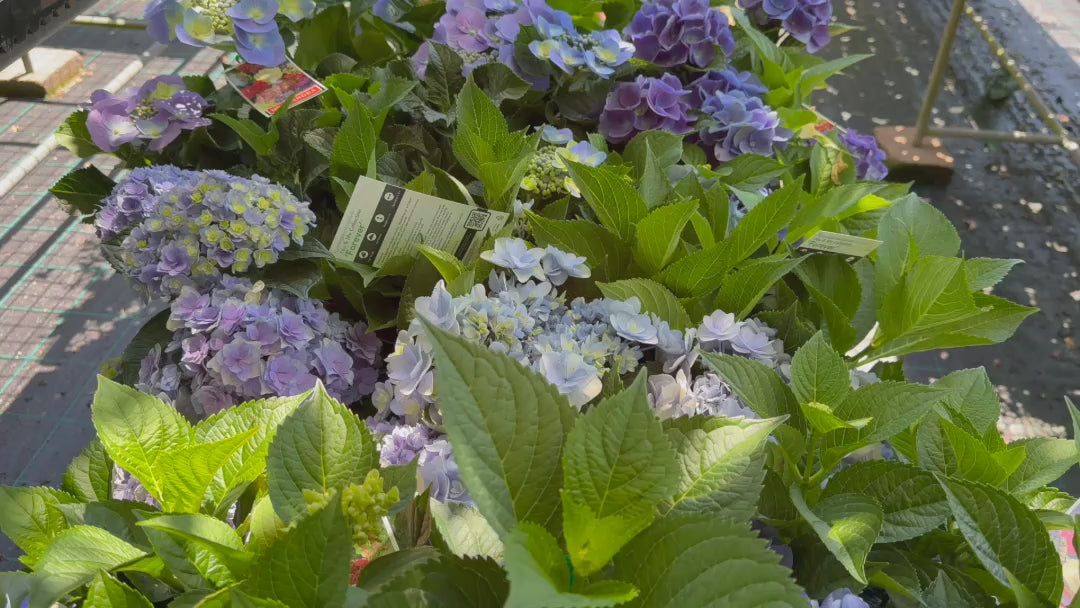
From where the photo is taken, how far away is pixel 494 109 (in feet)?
3.23

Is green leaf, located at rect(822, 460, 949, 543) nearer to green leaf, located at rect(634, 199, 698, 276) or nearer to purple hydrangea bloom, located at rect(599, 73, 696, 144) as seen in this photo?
green leaf, located at rect(634, 199, 698, 276)

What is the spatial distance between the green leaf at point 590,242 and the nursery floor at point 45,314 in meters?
1.24

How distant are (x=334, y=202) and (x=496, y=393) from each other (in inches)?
28.6

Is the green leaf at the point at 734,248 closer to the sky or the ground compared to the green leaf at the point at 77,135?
closer to the sky

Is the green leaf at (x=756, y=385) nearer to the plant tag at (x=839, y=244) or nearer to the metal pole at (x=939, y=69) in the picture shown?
the plant tag at (x=839, y=244)

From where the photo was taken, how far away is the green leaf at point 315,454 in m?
0.49

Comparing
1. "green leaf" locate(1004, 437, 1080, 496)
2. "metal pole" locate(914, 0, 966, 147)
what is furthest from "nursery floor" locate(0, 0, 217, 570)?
"metal pole" locate(914, 0, 966, 147)

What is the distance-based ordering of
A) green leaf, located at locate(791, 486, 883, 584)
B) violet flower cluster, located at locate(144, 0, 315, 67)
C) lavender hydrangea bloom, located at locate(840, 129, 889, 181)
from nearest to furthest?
green leaf, located at locate(791, 486, 883, 584)
violet flower cluster, located at locate(144, 0, 315, 67)
lavender hydrangea bloom, located at locate(840, 129, 889, 181)

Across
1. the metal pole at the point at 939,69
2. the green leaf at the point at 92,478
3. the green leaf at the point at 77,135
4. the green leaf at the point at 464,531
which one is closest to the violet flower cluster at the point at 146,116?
the green leaf at the point at 77,135

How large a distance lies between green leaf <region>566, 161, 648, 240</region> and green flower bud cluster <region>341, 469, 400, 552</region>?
472 mm

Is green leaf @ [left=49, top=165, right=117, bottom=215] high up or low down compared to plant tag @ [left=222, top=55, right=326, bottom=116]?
down

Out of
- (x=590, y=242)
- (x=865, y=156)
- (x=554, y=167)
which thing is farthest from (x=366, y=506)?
(x=865, y=156)

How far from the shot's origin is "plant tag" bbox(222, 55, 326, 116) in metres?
1.09

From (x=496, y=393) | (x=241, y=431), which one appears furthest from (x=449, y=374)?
(x=241, y=431)
